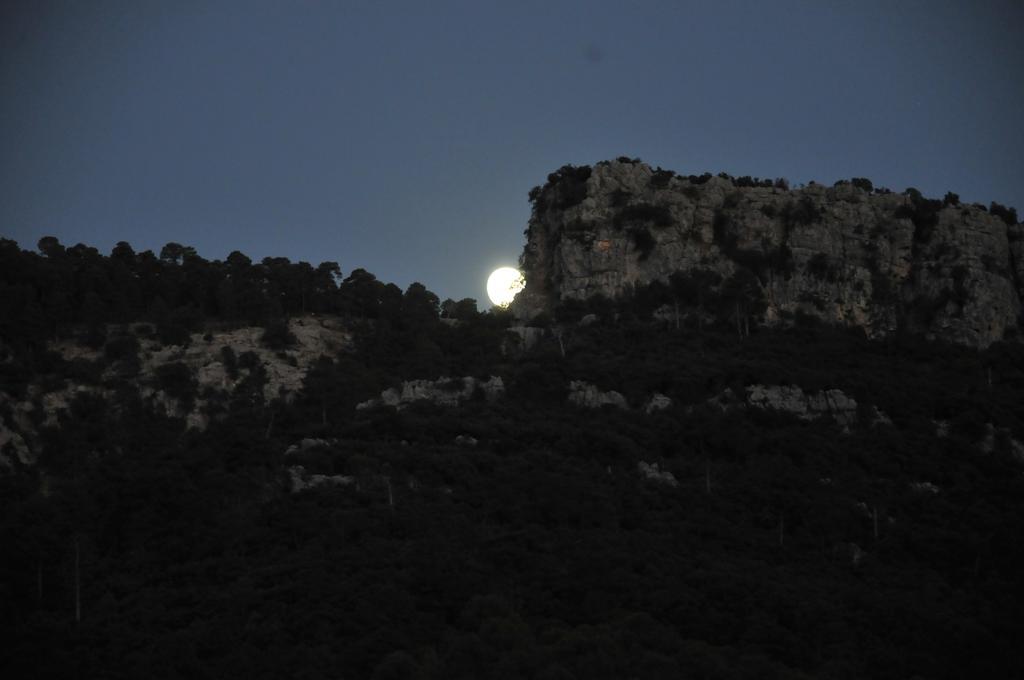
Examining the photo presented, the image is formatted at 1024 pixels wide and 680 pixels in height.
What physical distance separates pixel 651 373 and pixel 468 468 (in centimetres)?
1420

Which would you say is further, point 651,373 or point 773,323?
point 773,323

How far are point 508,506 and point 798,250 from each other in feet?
109

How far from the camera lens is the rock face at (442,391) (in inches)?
3024

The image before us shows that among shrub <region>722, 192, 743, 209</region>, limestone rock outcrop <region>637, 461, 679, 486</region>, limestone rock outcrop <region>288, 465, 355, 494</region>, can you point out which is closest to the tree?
shrub <region>722, 192, 743, 209</region>

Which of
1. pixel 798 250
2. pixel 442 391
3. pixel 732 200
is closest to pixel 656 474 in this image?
pixel 442 391

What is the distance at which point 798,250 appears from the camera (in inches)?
3578

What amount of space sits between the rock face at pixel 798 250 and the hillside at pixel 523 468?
0.89ft

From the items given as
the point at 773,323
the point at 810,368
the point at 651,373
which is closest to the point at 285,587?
the point at 651,373

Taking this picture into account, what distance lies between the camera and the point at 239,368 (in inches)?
3012

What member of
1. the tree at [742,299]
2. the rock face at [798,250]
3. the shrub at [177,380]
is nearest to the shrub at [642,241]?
the rock face at [798,250]

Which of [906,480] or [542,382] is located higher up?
[542,382]

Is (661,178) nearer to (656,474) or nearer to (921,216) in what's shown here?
Result: (921,216)

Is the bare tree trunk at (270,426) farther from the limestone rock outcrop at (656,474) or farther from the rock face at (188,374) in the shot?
the limestone rock outcrop at (656,474)

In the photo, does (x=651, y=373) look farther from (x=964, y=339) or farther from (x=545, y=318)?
(x=964, y=339)
